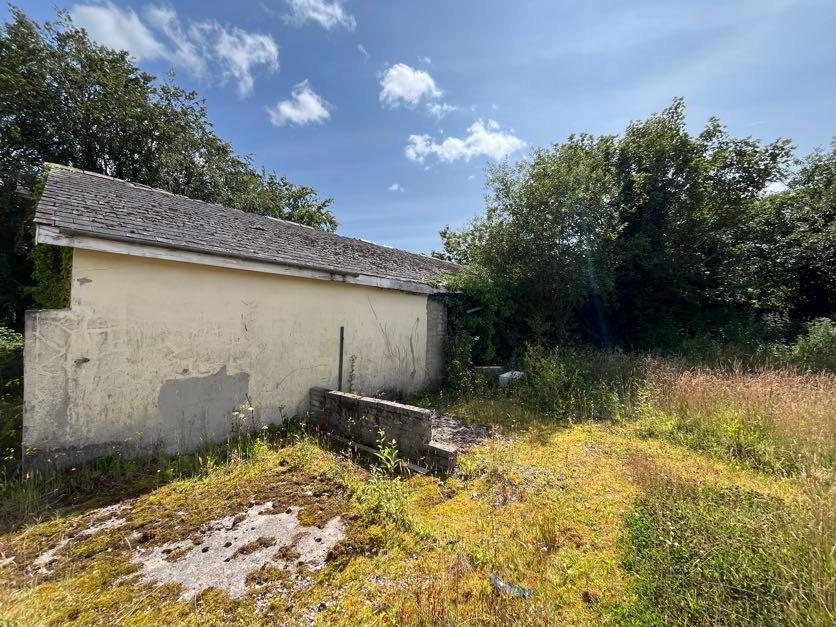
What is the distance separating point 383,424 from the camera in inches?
215

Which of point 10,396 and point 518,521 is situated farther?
point 10,396

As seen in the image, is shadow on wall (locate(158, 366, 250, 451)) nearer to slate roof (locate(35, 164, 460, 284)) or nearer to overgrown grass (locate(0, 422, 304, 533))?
overgrown grass (locate(0, 422, 304, 533))

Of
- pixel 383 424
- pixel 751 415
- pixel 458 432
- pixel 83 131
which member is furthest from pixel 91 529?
pixel 83 131

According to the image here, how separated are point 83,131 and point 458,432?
63.9 ft

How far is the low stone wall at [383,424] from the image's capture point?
493 cm

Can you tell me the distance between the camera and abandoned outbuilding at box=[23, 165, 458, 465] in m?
4.44

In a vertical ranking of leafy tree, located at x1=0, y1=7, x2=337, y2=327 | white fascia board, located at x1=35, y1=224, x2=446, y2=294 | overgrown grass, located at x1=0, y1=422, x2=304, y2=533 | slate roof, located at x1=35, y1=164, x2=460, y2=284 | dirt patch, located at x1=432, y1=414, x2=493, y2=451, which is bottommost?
overgrown grass, located at x1=0, y1=422, x2=304, y2=533

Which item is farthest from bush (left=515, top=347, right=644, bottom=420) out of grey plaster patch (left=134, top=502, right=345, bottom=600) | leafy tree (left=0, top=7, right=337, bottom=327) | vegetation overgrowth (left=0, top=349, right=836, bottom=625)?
leafy tree (left=0, top=7, right=337, bottom=327)

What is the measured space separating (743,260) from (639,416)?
10.4 meters

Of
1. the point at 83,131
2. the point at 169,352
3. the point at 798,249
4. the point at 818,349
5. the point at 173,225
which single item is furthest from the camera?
the point at 83,131

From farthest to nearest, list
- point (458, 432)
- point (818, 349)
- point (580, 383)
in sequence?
point (818, 349)
point (580, 383)
point (458, 432)

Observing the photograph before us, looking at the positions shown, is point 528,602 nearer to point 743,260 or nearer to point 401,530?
point 401,530

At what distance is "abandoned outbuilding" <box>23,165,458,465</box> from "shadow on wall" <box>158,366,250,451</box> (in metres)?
0.02

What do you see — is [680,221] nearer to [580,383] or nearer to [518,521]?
[580,383]
